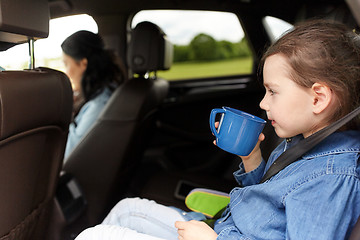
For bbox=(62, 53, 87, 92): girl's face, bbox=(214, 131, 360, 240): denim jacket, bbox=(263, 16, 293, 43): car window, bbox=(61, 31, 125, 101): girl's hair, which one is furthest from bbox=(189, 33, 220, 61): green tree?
bbox=(214, 131, 360, 240): denim jacket

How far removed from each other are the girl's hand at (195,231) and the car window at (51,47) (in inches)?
24.4

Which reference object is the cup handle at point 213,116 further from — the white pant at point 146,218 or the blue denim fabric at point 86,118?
the blue denim fabric at point 86,118

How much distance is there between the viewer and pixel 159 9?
2277 mm

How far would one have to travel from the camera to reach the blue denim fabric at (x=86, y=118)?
6.25 ft

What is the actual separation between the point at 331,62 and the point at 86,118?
1298 mm

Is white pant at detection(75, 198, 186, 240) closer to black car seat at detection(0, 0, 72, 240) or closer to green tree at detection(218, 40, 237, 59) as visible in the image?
black car seat at detection(0, 0, 72, 240)

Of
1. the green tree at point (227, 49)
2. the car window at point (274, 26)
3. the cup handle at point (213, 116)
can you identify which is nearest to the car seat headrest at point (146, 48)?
the car window at point (274, 26)

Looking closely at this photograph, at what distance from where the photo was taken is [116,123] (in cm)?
174

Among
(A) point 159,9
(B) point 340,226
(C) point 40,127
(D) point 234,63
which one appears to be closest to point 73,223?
(C) point 40,127

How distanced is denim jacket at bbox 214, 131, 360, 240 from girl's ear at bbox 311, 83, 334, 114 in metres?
0.08

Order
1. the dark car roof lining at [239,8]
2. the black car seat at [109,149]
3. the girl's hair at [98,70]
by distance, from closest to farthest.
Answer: the dark car roof lining at [239,8] < the black car seat at [109,149] < the girl's hair at [98,70]

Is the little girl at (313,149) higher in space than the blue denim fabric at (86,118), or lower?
higher

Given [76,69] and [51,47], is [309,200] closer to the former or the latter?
[51,47]

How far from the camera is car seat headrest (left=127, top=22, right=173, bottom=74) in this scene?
6.10ft
